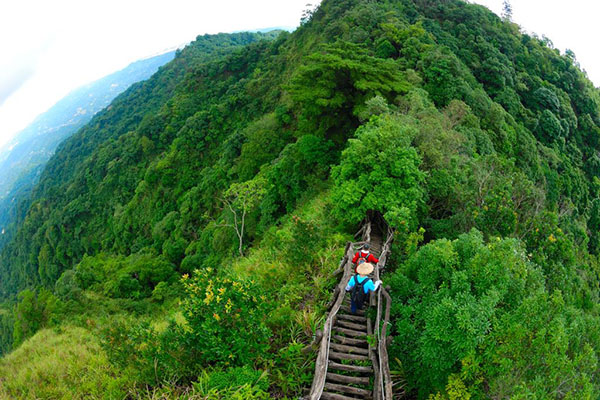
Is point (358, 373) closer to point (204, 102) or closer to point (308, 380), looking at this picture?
point (308, 380)

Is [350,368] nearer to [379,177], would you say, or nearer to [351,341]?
[351,341]

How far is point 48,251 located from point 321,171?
68.9 m

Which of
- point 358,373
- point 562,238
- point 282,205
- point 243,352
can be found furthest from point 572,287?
point 282,205

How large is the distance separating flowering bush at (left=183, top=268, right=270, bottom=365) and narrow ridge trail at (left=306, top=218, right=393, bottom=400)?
4.67 ft

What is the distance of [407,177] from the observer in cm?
1304

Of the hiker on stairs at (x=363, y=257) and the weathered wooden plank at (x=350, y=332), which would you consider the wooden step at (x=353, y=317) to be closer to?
the weathered wooden plank at (x=350, y=332)

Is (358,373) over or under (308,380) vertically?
under

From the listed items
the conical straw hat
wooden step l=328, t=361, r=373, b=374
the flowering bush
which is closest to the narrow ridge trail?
wooden step l=328, t=361, r=373, b=374

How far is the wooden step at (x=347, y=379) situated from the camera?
686 cm

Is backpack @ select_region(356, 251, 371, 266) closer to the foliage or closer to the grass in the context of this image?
the foliage

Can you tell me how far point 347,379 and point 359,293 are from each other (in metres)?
2.18

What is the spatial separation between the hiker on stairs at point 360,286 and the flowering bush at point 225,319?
2.60 m

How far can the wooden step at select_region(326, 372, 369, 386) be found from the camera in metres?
6.86

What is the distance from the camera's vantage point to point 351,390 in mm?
6641
